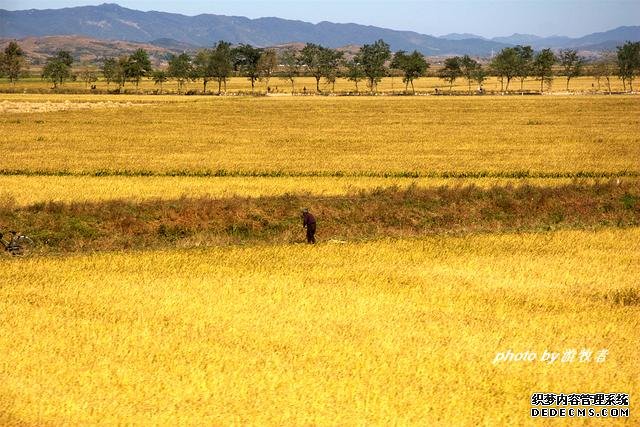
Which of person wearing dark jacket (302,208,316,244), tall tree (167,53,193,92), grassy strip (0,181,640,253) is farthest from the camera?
tall tree (167,53,193,92)

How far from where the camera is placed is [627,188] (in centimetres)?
3456

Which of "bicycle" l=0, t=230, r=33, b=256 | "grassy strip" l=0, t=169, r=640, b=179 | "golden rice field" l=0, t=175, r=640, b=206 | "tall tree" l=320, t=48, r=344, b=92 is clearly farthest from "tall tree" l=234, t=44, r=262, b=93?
"bicycle" l=0, t=230, r=33, b=256

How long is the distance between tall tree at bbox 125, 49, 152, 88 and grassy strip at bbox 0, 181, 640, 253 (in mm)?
129730

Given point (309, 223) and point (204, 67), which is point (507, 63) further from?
point (309, 223)

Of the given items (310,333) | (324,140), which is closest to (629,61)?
(324,140)

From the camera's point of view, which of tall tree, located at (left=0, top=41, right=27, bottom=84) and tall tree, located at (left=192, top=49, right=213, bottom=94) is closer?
tall tree, located at (left=0, top=41, right=27, bottom=84)

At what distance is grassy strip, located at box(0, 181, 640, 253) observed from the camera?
27.9 metres

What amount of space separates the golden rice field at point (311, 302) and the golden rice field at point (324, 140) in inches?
22.2

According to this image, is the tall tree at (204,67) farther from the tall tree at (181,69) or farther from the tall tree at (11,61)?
the tall tree at (11,61)

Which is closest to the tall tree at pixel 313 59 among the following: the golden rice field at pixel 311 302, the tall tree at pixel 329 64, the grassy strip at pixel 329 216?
Answer: the tall tree at pixel 329 64

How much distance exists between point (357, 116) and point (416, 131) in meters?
18.1

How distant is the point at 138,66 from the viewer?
156 m

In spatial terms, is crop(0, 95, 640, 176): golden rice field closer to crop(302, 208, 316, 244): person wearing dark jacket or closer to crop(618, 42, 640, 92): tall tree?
crop(302, 208, 316, 244): person wearing dark jacket

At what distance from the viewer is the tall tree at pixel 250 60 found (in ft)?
520
